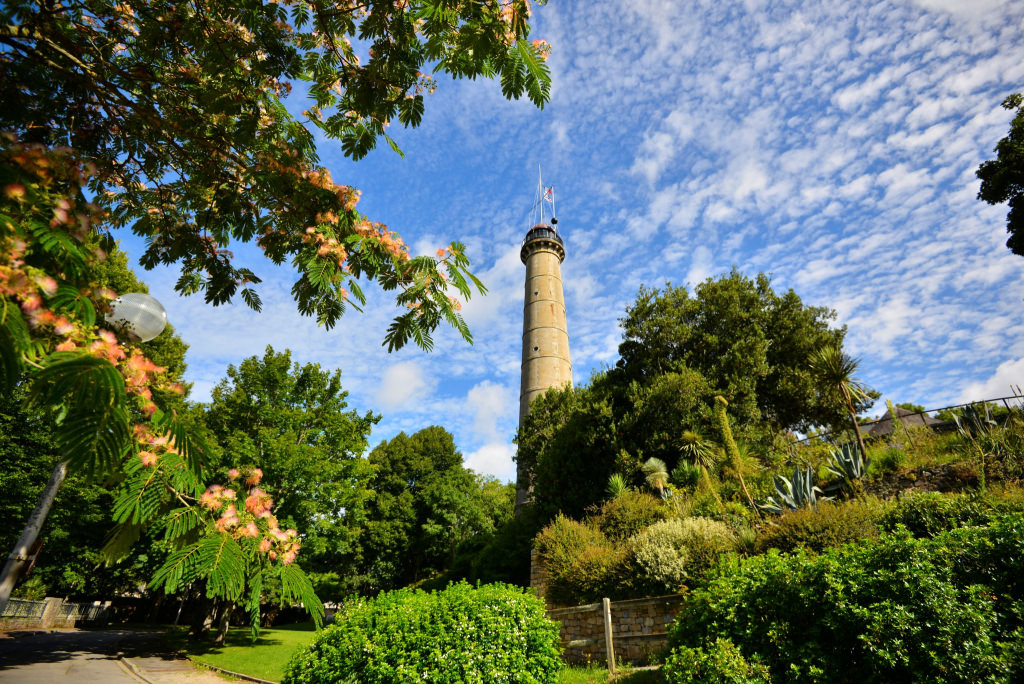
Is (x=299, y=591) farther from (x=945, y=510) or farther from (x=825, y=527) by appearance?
(x=945, y=510)

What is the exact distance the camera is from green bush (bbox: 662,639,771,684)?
5.05 m

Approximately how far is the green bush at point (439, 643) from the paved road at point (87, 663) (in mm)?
7624

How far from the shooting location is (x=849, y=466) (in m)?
11.6

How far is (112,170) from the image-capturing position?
3.97 metres

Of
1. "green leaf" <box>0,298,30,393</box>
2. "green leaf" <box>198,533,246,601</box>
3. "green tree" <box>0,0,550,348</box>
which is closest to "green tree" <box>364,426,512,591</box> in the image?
"green tree" <box>0,0,550,348</box>

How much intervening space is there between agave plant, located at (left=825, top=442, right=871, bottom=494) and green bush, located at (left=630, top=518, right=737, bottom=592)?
3.56 meters

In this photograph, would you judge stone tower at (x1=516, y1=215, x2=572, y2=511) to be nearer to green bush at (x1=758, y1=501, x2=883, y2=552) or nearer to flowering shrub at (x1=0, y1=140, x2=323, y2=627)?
green bush at (x1=758, y1=501, x2=883, y2=552)

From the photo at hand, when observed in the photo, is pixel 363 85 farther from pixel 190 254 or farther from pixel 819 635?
pixel 819 635

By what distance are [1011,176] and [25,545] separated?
84.1ft

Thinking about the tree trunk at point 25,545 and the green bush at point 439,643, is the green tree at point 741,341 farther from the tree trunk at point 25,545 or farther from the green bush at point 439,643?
the tree trunk at point 25,545

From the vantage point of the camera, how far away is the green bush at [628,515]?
13.4m

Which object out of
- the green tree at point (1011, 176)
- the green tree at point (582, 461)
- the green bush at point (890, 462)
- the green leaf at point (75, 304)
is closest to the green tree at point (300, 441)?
the green tree at point (582, 461)

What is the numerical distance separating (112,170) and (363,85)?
2.39m

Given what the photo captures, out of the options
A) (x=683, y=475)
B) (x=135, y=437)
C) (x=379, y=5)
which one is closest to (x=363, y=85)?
(x=379, y=5)
